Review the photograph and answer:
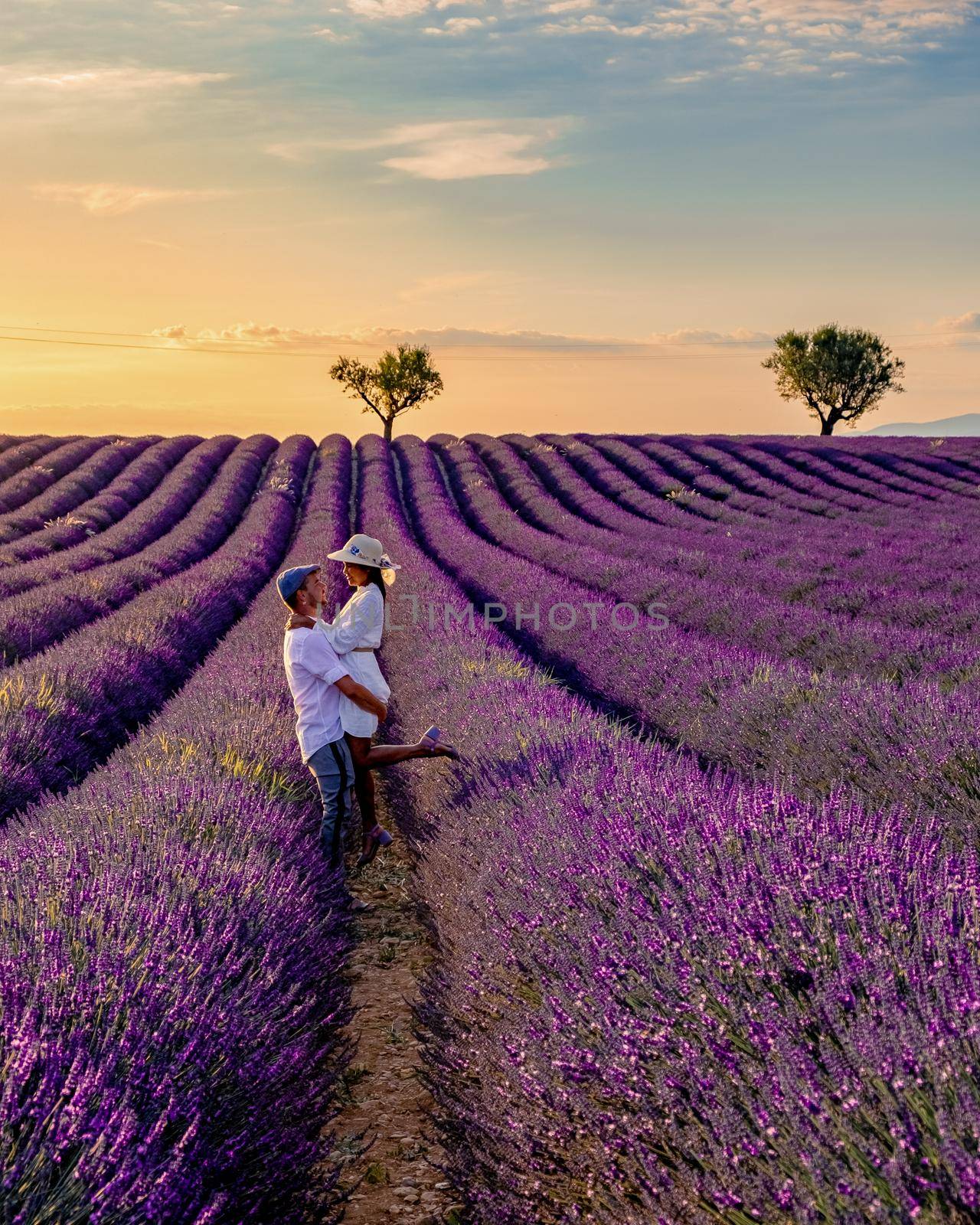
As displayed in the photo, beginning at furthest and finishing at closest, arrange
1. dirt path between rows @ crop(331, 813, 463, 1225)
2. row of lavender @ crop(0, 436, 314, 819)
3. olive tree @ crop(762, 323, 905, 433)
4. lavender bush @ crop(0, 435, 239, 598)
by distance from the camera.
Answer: olive tree @ crop(762, 323, 905, 433), lavender bush @ crop(0, 435, 239, 598), row of lavender @ crop(0, 436, 314, 819), dirt path between rows @ crop(331, 813, 463, 1225)

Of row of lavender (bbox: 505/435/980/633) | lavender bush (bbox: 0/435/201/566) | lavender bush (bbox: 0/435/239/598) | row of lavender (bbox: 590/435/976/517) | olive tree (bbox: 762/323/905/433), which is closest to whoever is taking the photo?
row of lavender (bbox: 505/435/980/633)

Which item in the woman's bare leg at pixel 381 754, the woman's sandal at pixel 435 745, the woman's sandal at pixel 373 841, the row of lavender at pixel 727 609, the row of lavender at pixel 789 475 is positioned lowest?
the woman's sandal at pixel 373 841

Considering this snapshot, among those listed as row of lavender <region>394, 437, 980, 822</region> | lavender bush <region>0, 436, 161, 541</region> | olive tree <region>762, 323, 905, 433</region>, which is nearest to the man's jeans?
row of lavender <region>394, 437, 980, 822</region>

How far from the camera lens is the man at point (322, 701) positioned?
4.46 metres

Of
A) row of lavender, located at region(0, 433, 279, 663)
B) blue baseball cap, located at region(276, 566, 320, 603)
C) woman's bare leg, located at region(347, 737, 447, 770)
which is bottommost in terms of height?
row of lavender, located at region(0, 433, 279, 663)

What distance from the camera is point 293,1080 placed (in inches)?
96.3

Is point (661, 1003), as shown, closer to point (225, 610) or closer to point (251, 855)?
point (251, 855)

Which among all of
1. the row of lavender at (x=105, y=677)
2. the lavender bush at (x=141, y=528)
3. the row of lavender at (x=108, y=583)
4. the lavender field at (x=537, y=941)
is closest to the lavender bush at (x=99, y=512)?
the lavender bush at (x=141, y=528)

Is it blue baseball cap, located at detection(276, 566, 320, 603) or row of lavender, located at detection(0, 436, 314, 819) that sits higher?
blue baseball cap, located at detection(276, 566, 320, 603)

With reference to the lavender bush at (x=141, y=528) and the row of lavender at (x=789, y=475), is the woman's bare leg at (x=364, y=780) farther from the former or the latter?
the row of lavender at (x=789, y=475)

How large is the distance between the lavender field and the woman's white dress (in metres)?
0.45

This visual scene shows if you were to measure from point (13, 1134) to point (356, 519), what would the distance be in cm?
1984

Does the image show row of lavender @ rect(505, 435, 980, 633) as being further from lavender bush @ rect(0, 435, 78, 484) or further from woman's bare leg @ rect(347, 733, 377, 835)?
lavender bush @ rect(0, 435, 78, 484)

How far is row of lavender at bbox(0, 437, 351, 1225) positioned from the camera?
174cm
